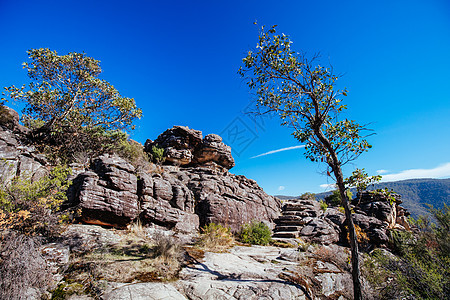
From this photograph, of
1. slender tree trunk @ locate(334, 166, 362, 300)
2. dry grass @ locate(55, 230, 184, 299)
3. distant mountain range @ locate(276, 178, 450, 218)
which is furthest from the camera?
distant mountain range @ locate(276, 178, 450, 218)

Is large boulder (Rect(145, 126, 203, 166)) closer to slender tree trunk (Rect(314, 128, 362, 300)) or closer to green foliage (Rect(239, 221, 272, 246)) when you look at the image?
green foliage (Rect(239, 221, 272, 246))

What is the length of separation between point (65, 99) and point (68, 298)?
1510cm

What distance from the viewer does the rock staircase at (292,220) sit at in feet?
46.1

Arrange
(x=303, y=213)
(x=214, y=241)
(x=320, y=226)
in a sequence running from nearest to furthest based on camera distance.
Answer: (x=214, y=241) → (x=320, y=226) → (x=303, y=213)

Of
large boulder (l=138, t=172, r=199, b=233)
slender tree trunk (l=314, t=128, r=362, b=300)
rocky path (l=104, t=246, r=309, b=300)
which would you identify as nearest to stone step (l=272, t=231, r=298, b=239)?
large boulder (l=138, t=172, r=199, b=233)

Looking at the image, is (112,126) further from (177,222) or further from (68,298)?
(68,298)

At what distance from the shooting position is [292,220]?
53.9ft

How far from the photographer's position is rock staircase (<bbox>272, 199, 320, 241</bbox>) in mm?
14039

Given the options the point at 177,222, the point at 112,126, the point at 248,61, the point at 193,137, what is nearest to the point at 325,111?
the point at 248,61

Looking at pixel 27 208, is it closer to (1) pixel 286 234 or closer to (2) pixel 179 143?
(1) pixel 286 234

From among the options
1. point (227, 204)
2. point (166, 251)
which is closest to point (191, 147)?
point (227, 204)

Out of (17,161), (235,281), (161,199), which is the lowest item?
(235,281)

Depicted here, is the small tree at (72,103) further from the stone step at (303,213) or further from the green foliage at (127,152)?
the stone step at (303,213)

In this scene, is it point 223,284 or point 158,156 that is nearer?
point 223,284
